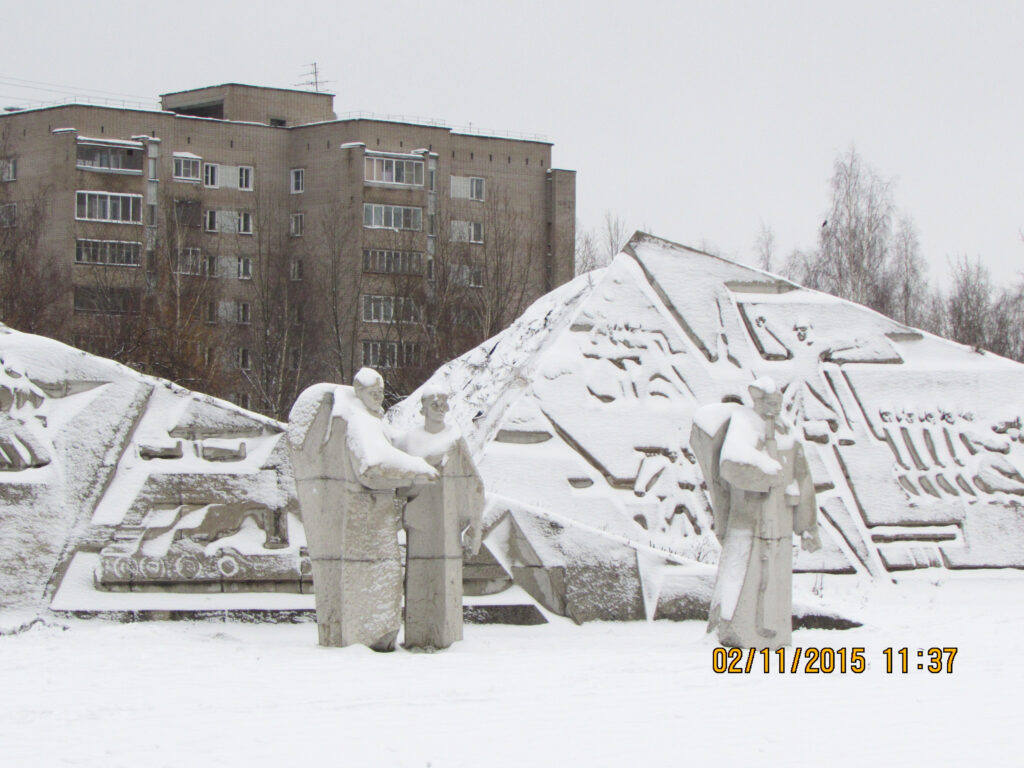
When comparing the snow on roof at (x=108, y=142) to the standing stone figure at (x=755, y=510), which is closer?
the standing stone figure at (x=755, y=510)

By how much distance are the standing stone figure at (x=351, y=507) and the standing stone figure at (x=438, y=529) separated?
376 mm

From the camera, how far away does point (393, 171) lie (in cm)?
3597

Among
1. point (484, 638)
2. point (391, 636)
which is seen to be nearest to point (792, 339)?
point (484, 638)

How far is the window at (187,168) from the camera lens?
118 feet

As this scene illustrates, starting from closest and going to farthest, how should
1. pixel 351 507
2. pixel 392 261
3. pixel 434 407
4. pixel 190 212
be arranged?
pixel 351 507 → pixel 434 407 → pixel 392 261 → pixel 190 212

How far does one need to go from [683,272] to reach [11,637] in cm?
809

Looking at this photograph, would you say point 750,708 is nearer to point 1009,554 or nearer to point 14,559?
point 14,559

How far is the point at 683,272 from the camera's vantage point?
15.4 meters

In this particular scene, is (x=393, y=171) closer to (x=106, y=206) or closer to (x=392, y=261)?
(x=392, y=261)

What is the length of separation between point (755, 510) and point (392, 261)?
24096mm

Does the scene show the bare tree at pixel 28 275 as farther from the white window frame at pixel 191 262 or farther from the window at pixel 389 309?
the window at pixel 389 309

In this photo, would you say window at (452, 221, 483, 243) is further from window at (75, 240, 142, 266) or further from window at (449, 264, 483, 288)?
window at (75, 240, 142, 266)
